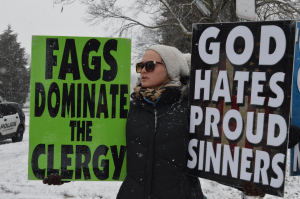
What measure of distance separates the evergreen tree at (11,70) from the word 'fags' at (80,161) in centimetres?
3661

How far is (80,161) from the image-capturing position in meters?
2.29

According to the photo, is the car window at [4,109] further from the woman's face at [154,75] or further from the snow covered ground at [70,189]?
the woman's face at [154,75]

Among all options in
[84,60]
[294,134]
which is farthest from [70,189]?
[294,134]

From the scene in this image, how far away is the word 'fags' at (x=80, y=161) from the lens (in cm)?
226

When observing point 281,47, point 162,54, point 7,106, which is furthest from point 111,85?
point 7,106

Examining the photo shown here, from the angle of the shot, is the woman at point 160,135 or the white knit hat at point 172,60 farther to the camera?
the white knit hat at point 172,60

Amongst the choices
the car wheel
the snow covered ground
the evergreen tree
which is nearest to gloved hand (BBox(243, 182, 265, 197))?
the snow covered ground

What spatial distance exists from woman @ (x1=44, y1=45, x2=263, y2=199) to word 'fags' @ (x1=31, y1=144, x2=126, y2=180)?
382 mm

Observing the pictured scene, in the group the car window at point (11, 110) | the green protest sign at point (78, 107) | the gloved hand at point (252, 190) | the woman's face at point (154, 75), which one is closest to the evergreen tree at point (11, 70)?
the car window at point (11, 110)

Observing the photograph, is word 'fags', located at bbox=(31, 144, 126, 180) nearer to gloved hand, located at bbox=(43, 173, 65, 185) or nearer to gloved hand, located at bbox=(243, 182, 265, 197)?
gloved hand, located at bbox=(43, 173, 65, 185)

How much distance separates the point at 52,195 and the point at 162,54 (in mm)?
4281

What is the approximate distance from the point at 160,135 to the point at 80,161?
2.69 feet

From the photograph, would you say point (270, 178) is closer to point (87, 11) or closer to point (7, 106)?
point (7, 106)

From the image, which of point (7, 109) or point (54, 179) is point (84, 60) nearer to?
point (54, 179)
